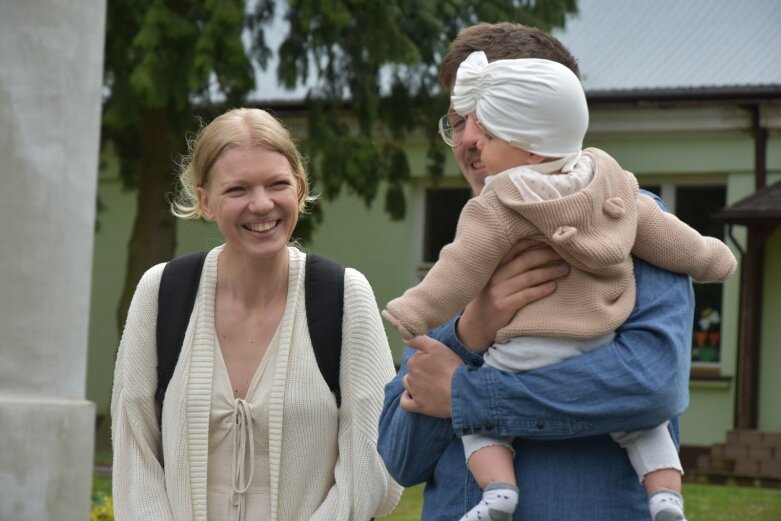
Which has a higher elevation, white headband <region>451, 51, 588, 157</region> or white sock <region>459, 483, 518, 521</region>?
white headband <region>451, 51, 588, 157</region>

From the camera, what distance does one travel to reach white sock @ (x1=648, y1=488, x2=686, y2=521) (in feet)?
9.47

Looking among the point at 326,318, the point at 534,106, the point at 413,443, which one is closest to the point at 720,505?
the point at 326,318

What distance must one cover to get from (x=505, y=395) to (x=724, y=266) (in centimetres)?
Result: 55

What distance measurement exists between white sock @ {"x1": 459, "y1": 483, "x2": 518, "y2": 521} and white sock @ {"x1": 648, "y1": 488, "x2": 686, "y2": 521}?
258 mm

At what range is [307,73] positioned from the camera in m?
16.3

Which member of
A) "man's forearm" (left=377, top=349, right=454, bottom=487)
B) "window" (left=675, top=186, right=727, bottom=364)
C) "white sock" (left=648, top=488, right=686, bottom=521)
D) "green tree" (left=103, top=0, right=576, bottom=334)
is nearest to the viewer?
"white sock" (left=648, top=488, right=686, bottom=521)

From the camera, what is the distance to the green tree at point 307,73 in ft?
49.1

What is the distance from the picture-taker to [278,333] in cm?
399

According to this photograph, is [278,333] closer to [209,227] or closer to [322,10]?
[322,10]

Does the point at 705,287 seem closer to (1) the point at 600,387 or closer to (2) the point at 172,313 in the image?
(2) the point at 172,313

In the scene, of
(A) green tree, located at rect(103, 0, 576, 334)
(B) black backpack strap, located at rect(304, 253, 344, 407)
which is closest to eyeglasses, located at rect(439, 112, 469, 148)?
(B) black backpack strap, located at rect(304, 253, 344, 407)

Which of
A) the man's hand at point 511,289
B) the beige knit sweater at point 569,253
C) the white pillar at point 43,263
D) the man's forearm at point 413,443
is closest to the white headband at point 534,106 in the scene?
the beige knit sweater at point 569,253

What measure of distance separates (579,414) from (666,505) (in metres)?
0.23

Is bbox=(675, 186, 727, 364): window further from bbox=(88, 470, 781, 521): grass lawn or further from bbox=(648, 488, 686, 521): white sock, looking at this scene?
bbox=(648, 488, 686, 521): white sock
